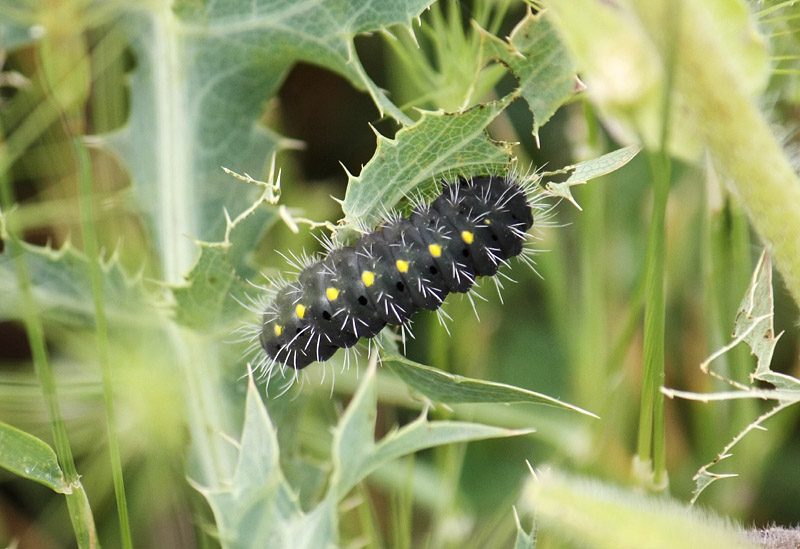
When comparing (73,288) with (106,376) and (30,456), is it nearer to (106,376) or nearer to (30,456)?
(106,376)

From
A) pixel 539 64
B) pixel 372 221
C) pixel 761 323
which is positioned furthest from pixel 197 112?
pixel 761 323

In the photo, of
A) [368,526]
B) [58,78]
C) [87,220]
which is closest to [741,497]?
[368,526]

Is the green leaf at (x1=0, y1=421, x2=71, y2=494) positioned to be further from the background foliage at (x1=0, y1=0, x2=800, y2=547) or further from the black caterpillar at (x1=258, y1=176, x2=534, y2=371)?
the black caterpillar at (x1=258, y1=176, x2=534, y2=371)

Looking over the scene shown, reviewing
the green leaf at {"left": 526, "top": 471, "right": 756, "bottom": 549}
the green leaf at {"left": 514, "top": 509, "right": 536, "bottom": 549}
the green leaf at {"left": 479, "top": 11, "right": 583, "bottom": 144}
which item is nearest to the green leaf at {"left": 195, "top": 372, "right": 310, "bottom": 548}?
the green leaf at {"left": 514, "top": 509, "right": 536, "bottom": 549}

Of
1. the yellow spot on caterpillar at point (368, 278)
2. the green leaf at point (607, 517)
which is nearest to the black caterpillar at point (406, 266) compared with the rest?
the yellow spot on caterpillar at point (368, 278)

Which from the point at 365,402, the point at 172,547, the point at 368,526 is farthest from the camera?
the point at 172,547

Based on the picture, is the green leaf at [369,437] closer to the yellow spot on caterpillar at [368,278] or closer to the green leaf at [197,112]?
the yellow spot on caterpillar at [368,278]

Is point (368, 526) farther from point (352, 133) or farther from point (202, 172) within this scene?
point (352, 133)
